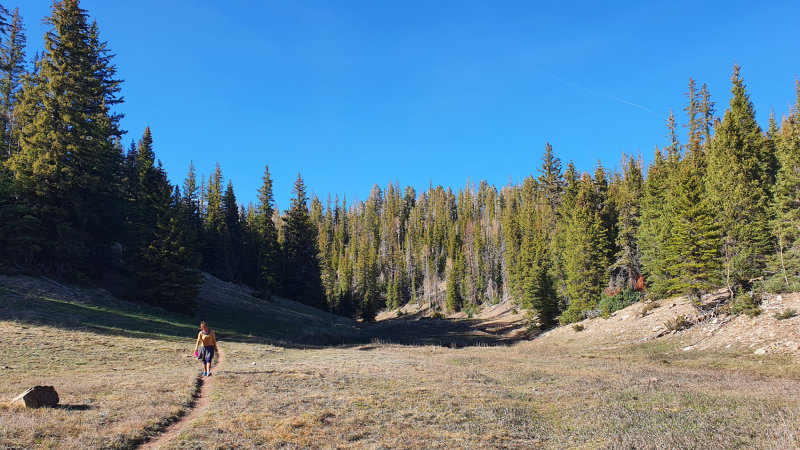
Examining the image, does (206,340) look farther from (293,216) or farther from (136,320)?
(293,216)

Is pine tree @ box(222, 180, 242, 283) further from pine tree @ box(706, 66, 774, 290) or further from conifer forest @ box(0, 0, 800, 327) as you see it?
pine tree @ box(706, 66, 774, 290)

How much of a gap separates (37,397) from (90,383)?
3839 mm

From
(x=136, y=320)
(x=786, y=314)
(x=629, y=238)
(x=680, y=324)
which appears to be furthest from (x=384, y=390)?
(x=629, y=238)

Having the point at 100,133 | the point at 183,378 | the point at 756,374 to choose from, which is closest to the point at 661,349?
the point at 756,374

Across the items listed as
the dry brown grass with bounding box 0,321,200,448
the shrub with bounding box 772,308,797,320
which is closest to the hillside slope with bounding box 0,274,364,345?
the dry brown grass with bounding box 0,321,200,448

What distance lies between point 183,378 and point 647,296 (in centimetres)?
3872

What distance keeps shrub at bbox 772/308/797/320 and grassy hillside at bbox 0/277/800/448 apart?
338 mm

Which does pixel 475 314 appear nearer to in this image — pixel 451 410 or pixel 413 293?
pixel 413 293

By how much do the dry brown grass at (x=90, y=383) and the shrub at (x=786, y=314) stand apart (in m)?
29.3

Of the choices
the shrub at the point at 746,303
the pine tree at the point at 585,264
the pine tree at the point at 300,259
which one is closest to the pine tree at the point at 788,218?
the shrub at the point at 746,303

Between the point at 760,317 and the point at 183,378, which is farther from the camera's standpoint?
the point at 760,317

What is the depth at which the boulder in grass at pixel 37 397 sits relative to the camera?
963 cm

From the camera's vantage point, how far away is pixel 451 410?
464 inches

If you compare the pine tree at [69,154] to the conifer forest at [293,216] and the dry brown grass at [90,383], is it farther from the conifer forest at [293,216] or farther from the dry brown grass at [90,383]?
the dry brown grass at [90,383]
